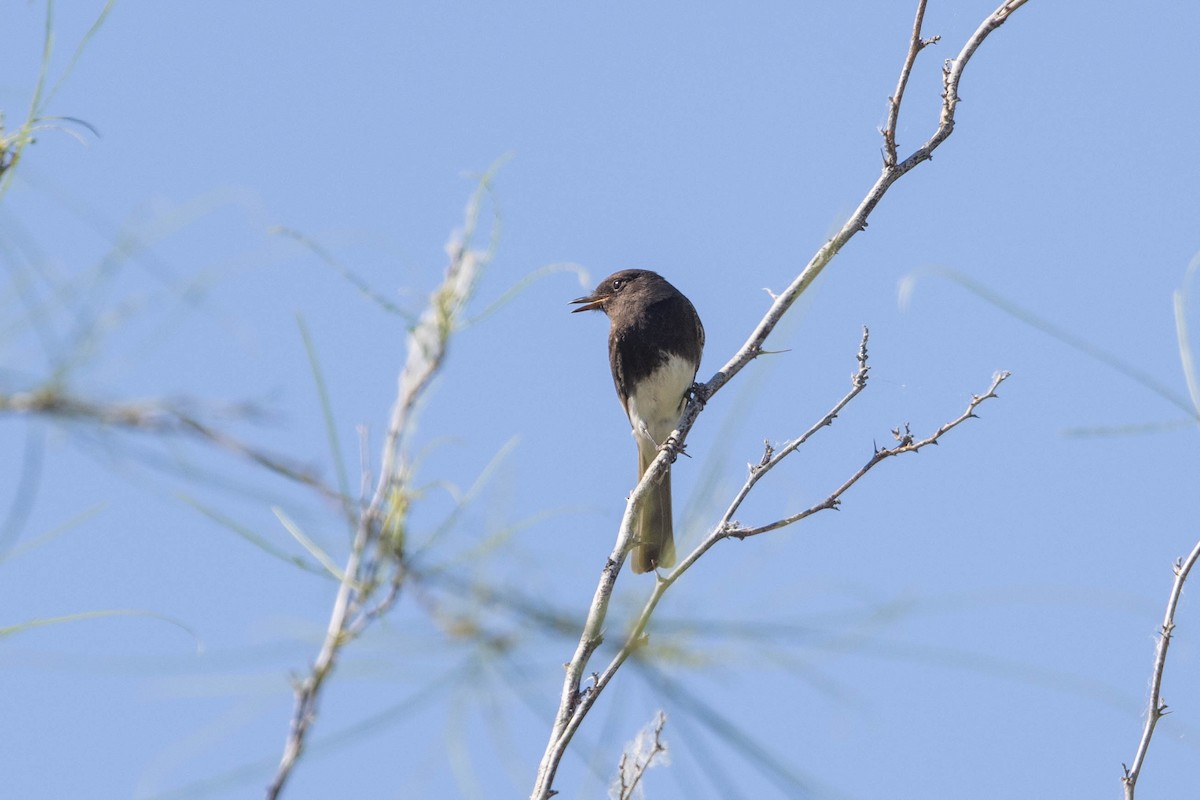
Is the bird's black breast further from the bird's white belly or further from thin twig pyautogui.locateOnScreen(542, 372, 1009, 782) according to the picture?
thin twig pyautogui.locateOnScreen(542, 372, 1009, 782)

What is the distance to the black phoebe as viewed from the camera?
23.4ft

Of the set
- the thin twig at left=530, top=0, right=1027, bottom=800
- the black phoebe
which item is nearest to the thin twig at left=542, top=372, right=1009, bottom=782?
the thin twig at left=530, top=0, right=1027, bottom=800

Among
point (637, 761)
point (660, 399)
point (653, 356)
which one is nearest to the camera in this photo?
point (637, 761)

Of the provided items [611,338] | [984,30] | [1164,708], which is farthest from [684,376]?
[1164,708]

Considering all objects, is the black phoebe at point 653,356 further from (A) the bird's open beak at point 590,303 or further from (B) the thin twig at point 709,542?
(B) the thin twig at point 709,542

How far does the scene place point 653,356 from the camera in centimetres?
714

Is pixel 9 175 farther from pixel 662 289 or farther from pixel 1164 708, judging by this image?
pixel 662 289

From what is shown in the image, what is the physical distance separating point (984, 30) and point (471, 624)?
211 centimetres

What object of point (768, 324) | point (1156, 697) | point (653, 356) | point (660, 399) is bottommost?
point (1156, 697)

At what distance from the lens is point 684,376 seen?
7.17 meters

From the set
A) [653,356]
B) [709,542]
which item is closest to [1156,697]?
[709,542]

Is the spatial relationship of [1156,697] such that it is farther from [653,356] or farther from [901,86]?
[653,356]

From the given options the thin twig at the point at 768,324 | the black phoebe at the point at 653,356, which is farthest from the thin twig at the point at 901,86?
the black phoebe at the point at 653,356

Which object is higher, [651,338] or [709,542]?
[651,338]
